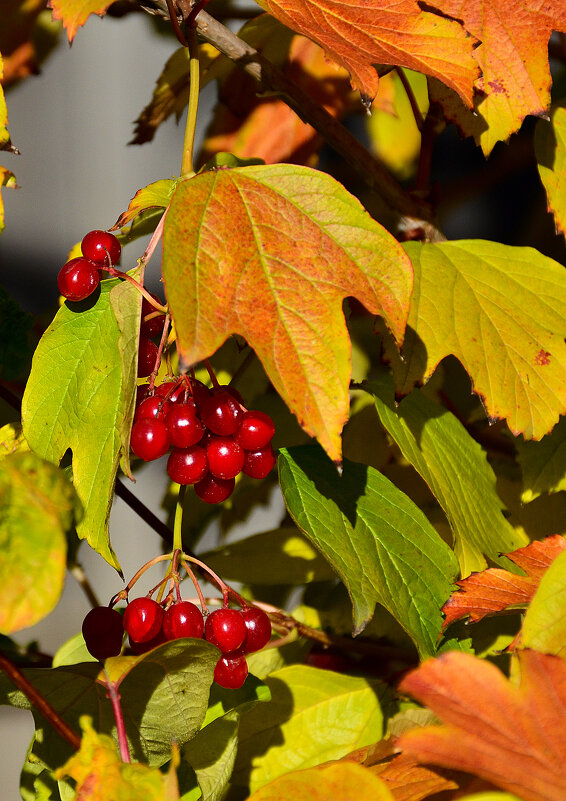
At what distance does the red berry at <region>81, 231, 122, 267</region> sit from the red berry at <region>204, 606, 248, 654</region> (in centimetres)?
25

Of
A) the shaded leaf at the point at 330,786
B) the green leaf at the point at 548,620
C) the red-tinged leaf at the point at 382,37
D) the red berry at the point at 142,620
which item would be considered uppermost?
the red-tinged leaf at the point at 382,37

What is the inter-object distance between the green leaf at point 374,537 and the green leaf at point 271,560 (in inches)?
6.4

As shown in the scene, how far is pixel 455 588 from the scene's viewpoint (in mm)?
582

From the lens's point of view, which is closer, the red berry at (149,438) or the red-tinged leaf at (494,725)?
the red-tinged leaf at (494,725)

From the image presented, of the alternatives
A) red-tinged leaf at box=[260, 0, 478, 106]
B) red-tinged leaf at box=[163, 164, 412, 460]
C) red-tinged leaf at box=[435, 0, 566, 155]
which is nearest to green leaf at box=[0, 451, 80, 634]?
red-tinged leaf at box=[163, 164, 412, 460]

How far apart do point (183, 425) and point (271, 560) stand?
0.30 meters

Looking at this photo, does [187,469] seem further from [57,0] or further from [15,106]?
[15,106]

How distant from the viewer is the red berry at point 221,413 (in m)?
0.50

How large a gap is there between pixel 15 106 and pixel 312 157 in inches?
39.2

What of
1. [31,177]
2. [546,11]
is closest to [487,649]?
[546,11]

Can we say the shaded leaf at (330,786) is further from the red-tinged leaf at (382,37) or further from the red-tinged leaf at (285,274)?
the red-tinged leaf at (382,37)

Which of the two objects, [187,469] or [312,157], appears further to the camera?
[312,157]

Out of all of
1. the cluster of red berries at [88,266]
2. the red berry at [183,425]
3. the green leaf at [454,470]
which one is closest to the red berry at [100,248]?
the cluster of red berries at [88,266]

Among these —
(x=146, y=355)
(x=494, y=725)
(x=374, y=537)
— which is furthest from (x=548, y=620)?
(x=146, y=355)
